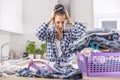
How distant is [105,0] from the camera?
3918mm

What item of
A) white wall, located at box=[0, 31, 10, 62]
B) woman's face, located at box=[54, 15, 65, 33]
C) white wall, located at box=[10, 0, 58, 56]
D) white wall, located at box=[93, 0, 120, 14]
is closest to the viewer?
woman's face, located at box=[54, 15, 65, 33]

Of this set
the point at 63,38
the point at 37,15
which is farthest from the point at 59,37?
the point at 37,15

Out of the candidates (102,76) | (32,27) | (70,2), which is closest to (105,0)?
(70,2)

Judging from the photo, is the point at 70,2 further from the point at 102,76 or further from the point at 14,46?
the point at 102,76

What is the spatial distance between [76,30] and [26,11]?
2.68 metres

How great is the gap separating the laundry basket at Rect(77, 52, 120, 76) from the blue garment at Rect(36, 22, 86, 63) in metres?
0.73

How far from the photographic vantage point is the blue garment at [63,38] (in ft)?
5.22

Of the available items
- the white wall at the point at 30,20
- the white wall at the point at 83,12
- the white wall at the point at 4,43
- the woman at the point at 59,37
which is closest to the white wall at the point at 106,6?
the white wall at the point at 83,12

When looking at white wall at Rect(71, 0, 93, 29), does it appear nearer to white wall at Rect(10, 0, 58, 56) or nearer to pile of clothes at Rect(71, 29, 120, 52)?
white wall at Rect(10, 0, 58, 56)

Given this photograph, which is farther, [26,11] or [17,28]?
[26,11]

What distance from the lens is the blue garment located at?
159 cm

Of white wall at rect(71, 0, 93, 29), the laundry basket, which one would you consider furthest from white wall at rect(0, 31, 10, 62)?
the laundry basket

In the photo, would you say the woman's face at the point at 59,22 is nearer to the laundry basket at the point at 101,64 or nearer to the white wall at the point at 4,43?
the laundry basket at the point at 101,64

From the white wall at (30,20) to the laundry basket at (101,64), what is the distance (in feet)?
10.6
